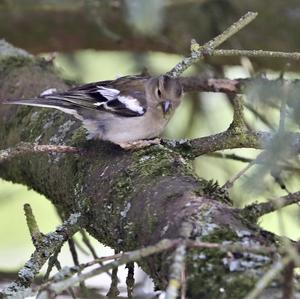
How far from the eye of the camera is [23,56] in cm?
392

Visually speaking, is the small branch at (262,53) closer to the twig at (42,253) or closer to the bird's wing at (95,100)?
the bird's wing at (95,100)

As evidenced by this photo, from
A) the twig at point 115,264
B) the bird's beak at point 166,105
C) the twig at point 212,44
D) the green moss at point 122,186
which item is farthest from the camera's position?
the bird's beak at point 166,105

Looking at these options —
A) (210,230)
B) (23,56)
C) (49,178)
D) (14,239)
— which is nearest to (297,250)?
(210,230)

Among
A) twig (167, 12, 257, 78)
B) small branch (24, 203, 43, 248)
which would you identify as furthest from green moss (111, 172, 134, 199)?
twig (167, 12, 257, 78)

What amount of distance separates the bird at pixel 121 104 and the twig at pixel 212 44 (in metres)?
0.21

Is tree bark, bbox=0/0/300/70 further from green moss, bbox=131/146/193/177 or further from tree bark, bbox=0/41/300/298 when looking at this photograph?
green moss, bbox=131/146/193/177

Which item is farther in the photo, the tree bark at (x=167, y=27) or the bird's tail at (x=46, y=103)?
the tree bark at (x=167, y=27)

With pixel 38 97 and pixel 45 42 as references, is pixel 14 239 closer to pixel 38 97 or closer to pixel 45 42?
pixel 45 42

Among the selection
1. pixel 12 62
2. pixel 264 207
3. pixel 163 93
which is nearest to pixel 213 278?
pixel 264 207

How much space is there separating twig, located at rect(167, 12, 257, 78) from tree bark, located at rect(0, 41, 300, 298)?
0.46m

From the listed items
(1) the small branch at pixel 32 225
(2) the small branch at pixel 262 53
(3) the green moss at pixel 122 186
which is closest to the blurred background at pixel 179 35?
(2) the small branch at pixel 262 53

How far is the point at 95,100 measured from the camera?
3414 mm

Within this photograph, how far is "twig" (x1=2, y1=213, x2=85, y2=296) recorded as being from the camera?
2.40 m

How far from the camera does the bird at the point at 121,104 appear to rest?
3.25m
